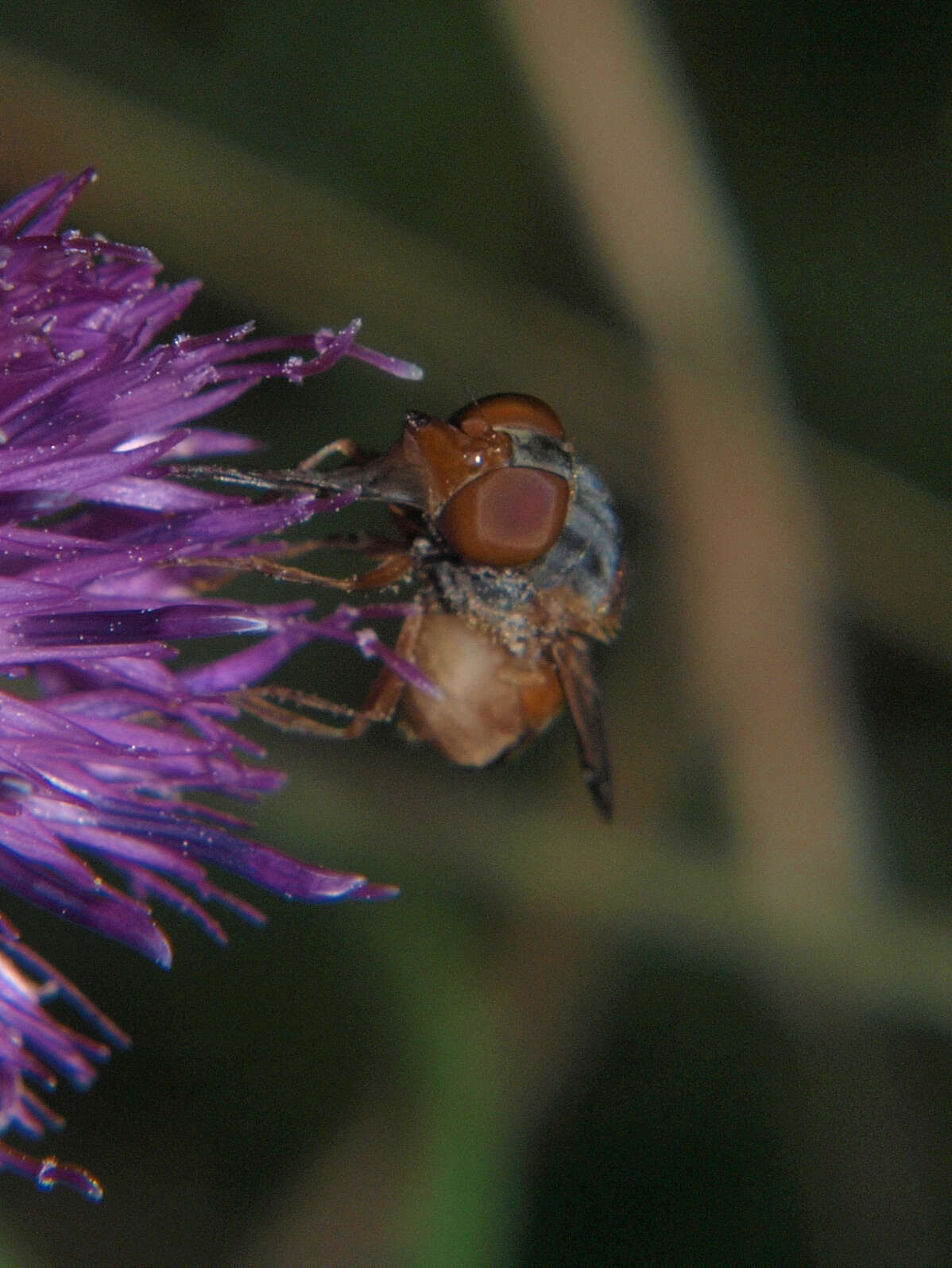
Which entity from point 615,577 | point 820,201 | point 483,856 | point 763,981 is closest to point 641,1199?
point 763,981

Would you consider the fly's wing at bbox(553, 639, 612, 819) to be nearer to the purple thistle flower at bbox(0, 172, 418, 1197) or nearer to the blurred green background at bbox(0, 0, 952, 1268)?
the purple thistle flower at bbox(0, 172, 418, 1197)

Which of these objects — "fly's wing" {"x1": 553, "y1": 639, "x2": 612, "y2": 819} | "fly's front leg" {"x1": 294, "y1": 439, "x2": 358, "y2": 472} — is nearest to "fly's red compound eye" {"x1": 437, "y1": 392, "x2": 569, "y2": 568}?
"fly's front leg" {"x1": 294, "y1": 439, "x2": 358, "y2": 472}

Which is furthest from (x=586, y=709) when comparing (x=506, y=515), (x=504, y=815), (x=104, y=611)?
(x=504, y=815)

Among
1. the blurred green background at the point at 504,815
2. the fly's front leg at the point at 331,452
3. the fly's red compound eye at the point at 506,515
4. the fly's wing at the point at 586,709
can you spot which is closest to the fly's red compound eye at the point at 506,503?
the fly's red compound eye at the point at 506,515

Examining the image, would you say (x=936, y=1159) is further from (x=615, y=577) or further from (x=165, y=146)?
(x=165, y=146)

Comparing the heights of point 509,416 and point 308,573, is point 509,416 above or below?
above

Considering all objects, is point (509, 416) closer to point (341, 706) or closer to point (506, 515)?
point (506, 515)

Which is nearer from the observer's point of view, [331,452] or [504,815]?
[331,452]
